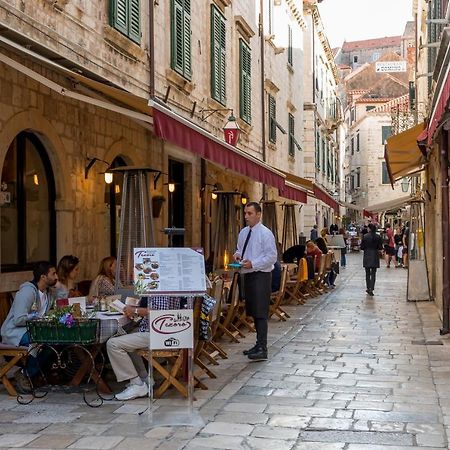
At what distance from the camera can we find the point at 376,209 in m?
19.2

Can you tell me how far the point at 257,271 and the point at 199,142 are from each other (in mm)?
1601

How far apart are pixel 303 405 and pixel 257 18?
16416mm

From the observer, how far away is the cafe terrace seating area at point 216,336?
635cm

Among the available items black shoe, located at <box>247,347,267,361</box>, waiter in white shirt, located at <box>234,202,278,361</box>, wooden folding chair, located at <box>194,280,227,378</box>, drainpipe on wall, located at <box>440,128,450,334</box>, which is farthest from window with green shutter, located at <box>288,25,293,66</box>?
black shoe, located at <box>247,347,267,361</box>

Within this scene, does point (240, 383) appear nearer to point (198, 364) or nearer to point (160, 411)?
point (198, 364)

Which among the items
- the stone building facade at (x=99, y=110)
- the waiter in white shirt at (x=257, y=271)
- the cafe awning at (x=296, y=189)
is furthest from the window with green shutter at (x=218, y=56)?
the waiter in white shirt at (x=257, y=271)

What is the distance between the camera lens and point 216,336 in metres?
9.30

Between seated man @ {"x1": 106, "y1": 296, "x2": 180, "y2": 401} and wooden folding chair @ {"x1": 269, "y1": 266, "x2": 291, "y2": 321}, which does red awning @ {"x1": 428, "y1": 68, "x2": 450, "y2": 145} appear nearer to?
seated man @ {"x1": 106, "y1": 296, "x2": 180, "y2": 401}

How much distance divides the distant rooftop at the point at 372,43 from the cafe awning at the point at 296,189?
69232 millimetres

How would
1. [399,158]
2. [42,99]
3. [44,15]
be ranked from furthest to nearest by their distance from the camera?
[399,158] → [42,99] → [44,15]

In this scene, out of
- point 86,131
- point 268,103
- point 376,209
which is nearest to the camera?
point 86,131

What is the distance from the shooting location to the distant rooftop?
3273 inches

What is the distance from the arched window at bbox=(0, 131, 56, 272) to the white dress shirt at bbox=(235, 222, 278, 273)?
8.85 ft

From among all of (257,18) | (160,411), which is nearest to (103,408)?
(160,411)
